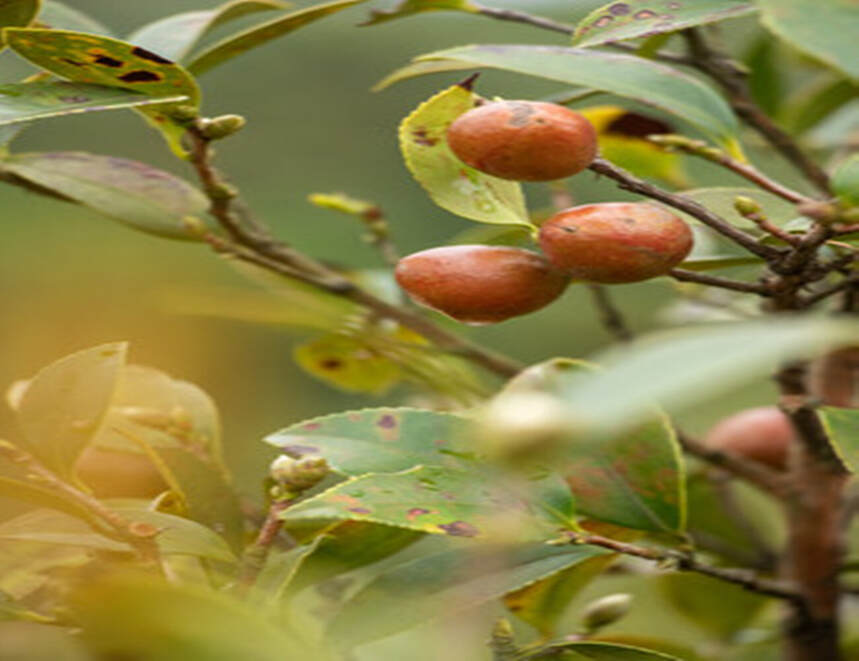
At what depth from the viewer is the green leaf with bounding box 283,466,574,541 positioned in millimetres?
390

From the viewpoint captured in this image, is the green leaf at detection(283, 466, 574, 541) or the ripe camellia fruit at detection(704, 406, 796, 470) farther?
the ripe camellia fruit at detection(704, 406, 796, 470)

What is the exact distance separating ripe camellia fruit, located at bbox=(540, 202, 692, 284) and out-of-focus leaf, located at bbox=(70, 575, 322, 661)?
19cm

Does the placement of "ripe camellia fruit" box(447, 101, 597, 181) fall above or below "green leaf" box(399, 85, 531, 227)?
above

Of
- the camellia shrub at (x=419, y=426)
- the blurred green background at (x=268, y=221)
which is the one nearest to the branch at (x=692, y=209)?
the camellia shrub at (x=419, y=426)

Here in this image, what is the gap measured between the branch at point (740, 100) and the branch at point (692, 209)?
10.5 inches

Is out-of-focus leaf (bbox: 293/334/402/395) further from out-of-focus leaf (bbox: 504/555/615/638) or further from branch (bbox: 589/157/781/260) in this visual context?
branch (bbox: 589/157/781/260)

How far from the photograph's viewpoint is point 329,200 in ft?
2.45

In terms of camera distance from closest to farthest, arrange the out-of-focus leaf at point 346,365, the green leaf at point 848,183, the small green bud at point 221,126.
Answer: the green leaf at point 848,183
the small green bud at point 221,126
the out-of-focus leaf at point 346,365

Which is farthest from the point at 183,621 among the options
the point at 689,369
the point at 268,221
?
the point at 268,221

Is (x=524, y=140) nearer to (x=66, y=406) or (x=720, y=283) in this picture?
(x=720, y=283)

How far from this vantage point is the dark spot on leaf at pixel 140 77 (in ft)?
1.48

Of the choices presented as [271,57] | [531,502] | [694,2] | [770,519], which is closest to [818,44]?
[694,2]

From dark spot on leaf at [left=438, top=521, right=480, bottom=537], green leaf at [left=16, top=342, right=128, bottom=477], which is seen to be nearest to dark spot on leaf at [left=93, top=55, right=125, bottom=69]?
green leaf at [left=16, top=342, right=128, bottom=477]

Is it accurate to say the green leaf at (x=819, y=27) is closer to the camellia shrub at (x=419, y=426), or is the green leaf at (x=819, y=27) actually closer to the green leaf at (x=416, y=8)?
the camellia shrub at (x=419, y=426)
